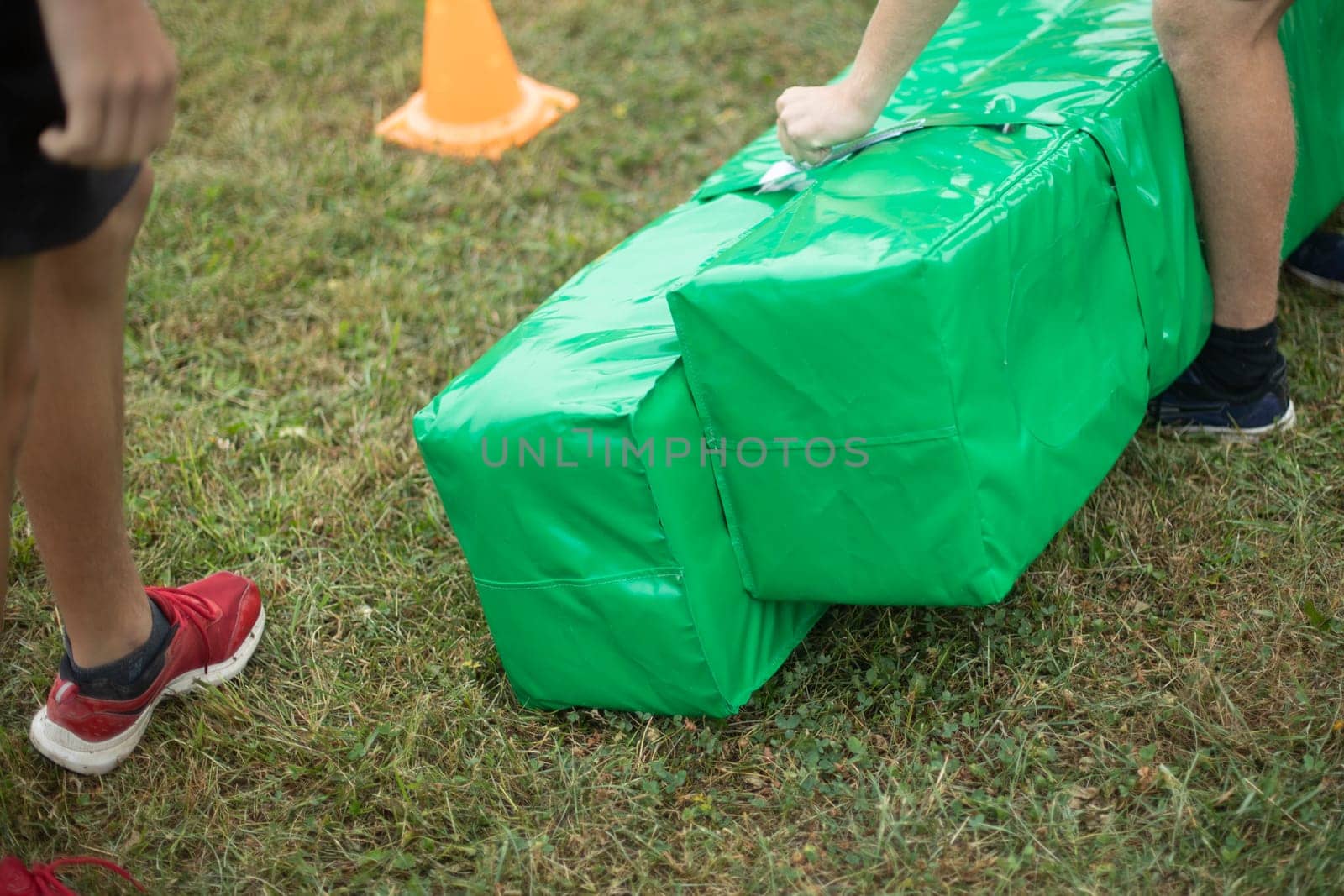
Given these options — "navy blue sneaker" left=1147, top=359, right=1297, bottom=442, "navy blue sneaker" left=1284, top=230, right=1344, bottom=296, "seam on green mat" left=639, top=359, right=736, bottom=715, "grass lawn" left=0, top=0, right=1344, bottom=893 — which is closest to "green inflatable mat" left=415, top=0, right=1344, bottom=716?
"seam on green mat" left=639, top=359, right=736, bottom=715

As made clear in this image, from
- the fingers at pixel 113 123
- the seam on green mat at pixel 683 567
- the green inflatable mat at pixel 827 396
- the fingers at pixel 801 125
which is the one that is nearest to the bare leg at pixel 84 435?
the fingers at pixel 113 123

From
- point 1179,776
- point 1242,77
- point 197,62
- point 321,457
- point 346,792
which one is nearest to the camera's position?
point 1179,776

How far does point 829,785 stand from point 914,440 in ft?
1.71

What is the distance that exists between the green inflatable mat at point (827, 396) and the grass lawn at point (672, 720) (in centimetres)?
13

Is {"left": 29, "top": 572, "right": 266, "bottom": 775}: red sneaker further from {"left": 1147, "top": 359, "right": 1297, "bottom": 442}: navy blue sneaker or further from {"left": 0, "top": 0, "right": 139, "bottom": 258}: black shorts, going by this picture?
{"left": 1147, "top": 359, "right": 1297, "bottom": 442}: navy blue sneaker

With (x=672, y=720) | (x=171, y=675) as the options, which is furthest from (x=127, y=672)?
(x=672, y=720)

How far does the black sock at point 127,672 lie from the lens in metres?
1.73

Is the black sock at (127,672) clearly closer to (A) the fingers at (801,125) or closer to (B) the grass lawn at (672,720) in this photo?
(B) the grass lawn at (672,720)

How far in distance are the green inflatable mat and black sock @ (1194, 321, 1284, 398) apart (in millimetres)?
200

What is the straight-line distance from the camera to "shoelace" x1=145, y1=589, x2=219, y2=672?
1.84 meters

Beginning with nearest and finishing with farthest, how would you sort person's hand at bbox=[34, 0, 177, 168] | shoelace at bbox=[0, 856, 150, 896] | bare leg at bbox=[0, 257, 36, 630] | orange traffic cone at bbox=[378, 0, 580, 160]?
1. person's hand at bbox=[34, 0, 177, 168]
2. bare leg at bbox=[0, 257, 36, 630]
3. shoelace at bbox=[0, 856, 150, 896]
4. orange traffic cone at bbox=[378, 0, 580, 160]

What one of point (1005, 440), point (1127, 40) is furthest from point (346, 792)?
point (1127, 40)

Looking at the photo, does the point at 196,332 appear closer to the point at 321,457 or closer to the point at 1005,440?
the point at 321,457

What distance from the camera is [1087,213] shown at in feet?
5.51
